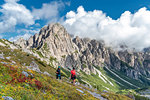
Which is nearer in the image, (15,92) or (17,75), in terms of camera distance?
(15,92)

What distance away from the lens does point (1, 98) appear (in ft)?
33.9

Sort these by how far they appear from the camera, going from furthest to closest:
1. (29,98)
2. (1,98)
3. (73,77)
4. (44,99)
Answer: (73,77)
(44,99)
(29,98)
(1,98)

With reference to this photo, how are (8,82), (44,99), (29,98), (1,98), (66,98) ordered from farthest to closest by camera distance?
(66,98) < (8,82) < (44,99) < (29,98) < (1,98)

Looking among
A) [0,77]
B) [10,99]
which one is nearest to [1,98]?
[10,99]

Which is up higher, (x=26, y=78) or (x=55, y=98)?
(x=26, y=78)

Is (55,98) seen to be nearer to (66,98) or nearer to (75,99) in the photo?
(66,98)

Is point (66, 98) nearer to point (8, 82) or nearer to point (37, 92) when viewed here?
point (37, 92)

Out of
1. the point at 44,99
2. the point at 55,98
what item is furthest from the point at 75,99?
the point at 44,99

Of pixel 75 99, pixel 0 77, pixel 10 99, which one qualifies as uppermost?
pixel 0 77

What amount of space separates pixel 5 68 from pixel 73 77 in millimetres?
14834

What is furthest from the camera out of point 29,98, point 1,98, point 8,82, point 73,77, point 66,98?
point 73,77

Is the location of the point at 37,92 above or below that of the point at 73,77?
below

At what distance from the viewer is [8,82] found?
15.5m

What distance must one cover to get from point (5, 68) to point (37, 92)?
24.6 ft
